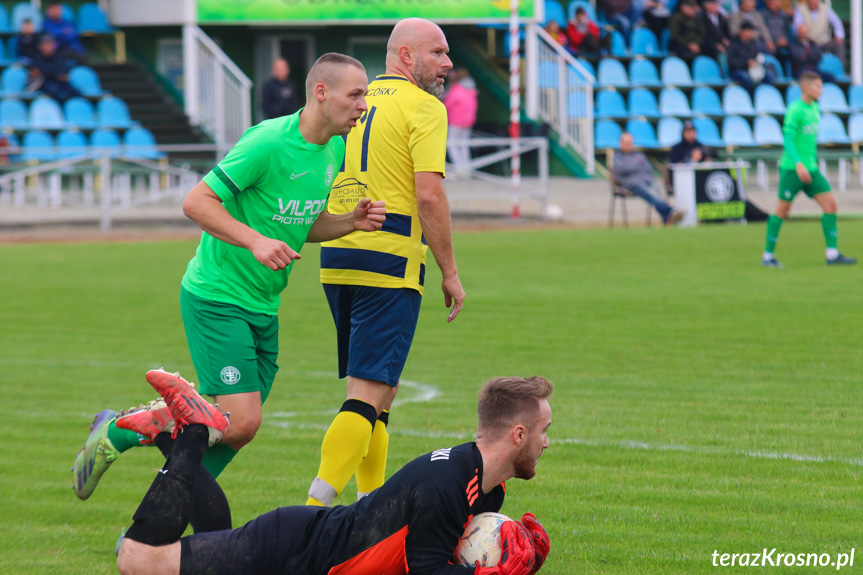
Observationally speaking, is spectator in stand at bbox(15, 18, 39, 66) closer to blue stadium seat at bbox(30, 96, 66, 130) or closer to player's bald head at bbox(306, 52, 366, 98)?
blue stadium seat at bbox(30, 96, 66, 130)

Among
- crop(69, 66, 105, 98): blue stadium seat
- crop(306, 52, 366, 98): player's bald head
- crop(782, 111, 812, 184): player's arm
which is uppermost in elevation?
crop(69, 66, 105, 98): blue stadium seat

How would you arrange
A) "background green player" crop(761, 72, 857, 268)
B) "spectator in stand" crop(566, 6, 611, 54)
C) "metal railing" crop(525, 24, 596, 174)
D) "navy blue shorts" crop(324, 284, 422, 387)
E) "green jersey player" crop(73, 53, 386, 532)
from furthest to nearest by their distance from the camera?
"spectator in stand" crop(566, 6, 611, 54) < "metal railing" crop(525, 24, 596, 174) < "background green player" crop(761, 72, 857, 268) < "navy blue shorts" crop(324, 284, 422, 387) < "green jersey player" crop(73, 53, 386, 532)

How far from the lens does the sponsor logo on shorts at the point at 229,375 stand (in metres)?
4.58

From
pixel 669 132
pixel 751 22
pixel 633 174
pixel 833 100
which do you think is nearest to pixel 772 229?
pixel 633 174

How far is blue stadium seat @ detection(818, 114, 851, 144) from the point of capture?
3011 centimetres

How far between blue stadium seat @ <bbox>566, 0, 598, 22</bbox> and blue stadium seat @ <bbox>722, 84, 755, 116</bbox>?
439 centimetres

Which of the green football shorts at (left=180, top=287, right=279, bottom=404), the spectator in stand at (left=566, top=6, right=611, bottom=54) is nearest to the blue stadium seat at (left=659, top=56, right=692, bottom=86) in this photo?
the spectator in stand at (left=566, top=6, right=611, bottom=54)

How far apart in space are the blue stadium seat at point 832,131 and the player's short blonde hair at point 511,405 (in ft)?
92.6

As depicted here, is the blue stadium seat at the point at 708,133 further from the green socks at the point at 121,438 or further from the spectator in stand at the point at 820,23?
the green socks at the point at 121,438

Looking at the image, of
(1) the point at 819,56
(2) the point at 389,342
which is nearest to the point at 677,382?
(2) the point at 389,342

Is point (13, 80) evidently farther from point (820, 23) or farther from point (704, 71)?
point (820, 23)

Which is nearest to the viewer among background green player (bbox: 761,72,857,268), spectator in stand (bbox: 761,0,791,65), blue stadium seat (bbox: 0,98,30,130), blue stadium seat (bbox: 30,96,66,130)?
background green player (bbox: 761,72,857,268)

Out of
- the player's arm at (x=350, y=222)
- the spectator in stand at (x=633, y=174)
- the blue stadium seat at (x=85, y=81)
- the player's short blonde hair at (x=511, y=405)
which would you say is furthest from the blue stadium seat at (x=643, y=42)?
the player's short blonde hair at (x=511, y=405)

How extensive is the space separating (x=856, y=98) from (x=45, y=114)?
21857mm
